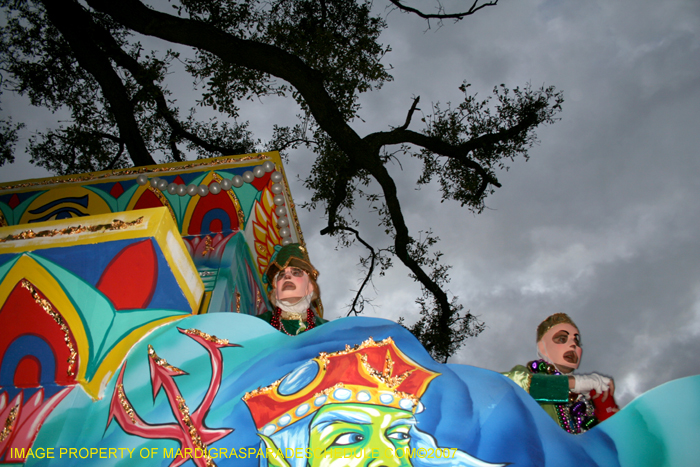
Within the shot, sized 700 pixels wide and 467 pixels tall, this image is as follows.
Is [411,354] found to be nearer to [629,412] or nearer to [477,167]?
[629,412]

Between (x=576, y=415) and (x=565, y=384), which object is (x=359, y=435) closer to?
(x=565, y=384)

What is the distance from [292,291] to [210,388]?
1.34 m

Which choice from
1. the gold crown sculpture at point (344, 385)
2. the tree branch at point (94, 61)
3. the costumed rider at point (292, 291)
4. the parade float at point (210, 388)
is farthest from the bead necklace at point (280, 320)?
the tree branch at point (94, 61)

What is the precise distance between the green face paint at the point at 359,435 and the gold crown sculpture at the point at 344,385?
0.04 metres

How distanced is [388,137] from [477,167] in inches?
79.3

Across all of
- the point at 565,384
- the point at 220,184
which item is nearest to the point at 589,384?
the point at 565,384

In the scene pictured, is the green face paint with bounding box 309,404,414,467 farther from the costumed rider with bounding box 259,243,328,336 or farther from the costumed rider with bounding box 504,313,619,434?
the costumed rider with bounding box 259,243,328,336

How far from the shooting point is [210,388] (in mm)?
2201

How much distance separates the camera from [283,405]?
2109 millimetres

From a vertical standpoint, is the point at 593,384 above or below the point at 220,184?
below

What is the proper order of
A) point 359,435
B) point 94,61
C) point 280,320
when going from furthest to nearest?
point 94,61
point 280,320
point 359,435

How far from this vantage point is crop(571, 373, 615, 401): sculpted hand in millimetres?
2666

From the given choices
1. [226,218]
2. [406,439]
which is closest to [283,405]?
[406,439]

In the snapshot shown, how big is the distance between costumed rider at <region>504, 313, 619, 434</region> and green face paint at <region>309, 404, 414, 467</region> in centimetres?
103
